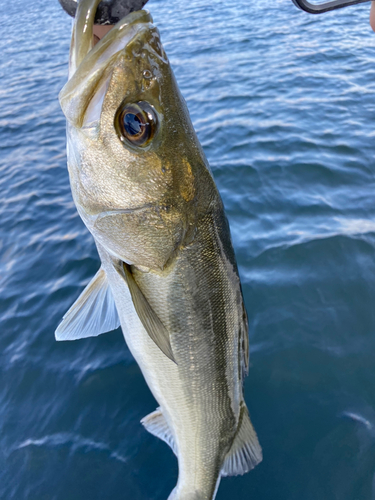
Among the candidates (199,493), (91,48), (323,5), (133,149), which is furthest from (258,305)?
(91,48)

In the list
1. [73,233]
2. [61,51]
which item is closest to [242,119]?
[73,233]

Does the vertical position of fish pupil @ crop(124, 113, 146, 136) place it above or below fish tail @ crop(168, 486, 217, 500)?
above

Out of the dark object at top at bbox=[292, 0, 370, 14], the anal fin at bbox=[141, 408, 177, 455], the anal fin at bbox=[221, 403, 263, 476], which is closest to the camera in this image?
the dark object at top at bbox=[292, 0, 370, 14]

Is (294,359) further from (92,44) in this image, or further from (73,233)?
(73,233)

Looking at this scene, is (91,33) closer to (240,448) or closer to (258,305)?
(240,448)

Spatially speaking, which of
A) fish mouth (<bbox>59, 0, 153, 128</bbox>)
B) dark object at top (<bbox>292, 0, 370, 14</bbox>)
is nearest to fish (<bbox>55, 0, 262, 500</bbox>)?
fish mouth (<bbox>59, 0, 153, 128</bbox>)

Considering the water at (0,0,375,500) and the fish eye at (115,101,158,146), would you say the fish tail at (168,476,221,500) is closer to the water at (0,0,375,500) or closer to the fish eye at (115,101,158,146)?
the water at (0,0,375,500)
